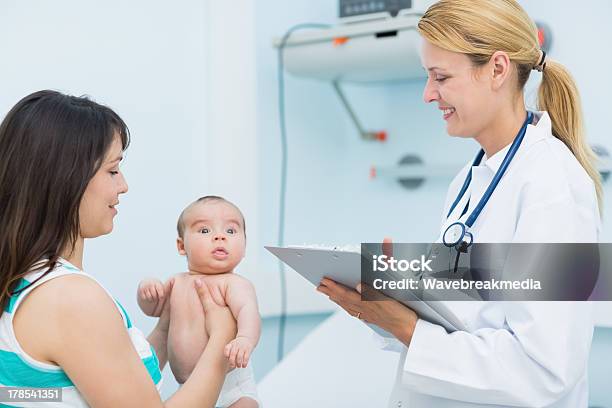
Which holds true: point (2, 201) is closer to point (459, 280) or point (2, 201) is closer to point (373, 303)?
point (373, 303)

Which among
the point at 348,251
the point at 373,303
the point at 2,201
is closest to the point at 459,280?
the point at 373,303

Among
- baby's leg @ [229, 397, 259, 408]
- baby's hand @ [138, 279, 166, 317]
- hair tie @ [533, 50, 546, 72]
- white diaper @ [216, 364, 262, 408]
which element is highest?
hair tie @ [533, 50, 546, 72]

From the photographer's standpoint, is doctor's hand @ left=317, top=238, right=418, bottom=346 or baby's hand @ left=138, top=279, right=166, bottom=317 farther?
baby's hand @ left=138, top=279, right=166, bottom=317

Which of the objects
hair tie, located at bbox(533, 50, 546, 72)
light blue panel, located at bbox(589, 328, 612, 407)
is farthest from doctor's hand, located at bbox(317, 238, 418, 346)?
light blue panel, located at bbox(589, 328, 612, 407)

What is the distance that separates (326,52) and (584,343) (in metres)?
1.51

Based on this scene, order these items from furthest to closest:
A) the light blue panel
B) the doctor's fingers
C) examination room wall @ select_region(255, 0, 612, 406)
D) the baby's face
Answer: examination room wall @ select_region(255, 0, 612, 406), the light blue panel, the baby's face, the doctor's fingers

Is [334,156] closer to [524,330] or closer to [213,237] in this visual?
[213,237]

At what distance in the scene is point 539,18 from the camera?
2.39m

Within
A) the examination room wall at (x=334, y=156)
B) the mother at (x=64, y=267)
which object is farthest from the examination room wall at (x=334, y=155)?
the mother at (x=64, y=267)

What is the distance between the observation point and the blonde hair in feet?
4.31

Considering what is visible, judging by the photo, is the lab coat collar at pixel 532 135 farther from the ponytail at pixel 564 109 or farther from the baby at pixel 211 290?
the baby at pixel 211 290

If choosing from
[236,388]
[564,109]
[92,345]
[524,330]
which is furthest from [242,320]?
[564,109]

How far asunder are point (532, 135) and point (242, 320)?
61cm

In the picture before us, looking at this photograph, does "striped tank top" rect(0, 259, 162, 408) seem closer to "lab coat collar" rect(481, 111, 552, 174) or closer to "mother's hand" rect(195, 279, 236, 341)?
"mother's hand" rect(195, 279, 236, 341)
